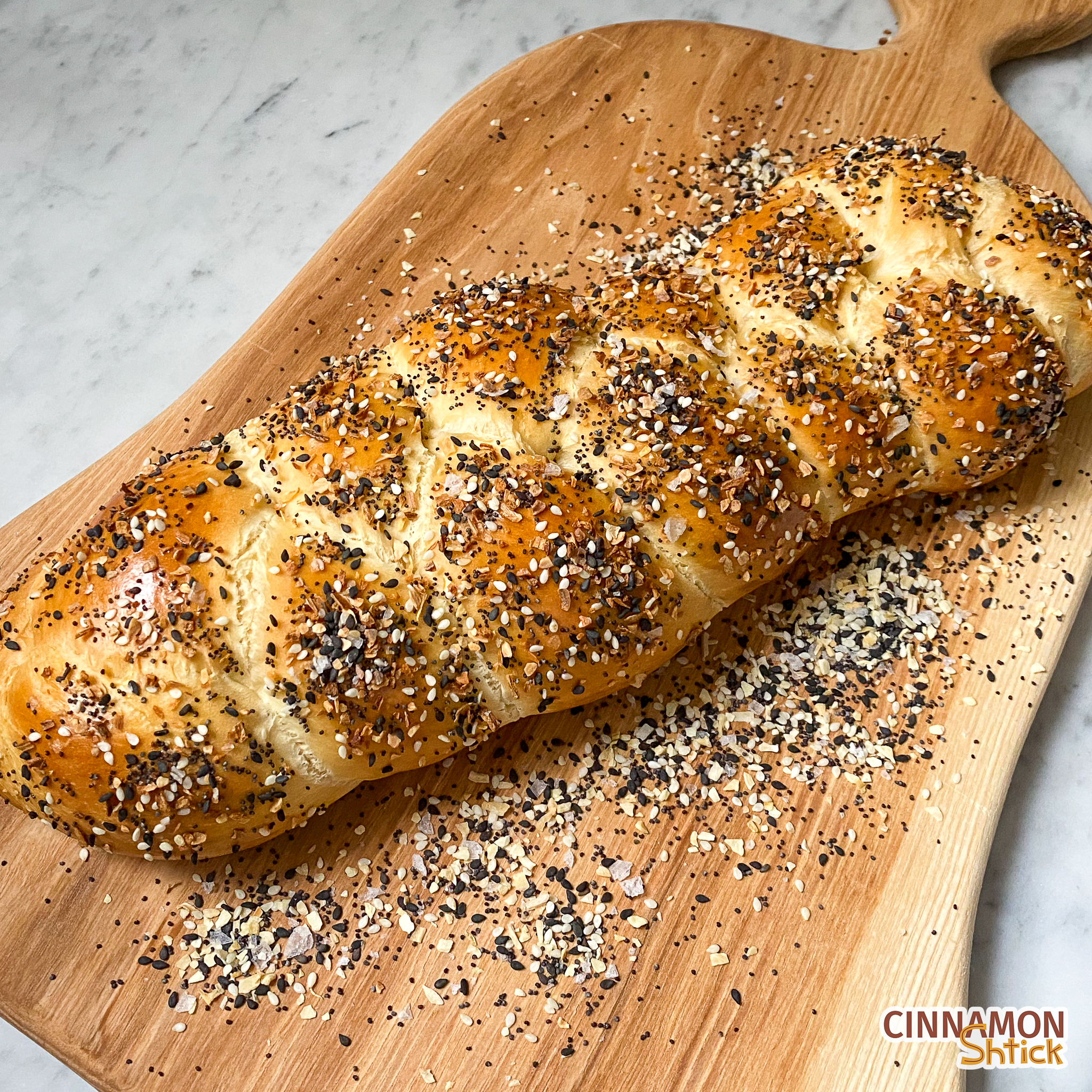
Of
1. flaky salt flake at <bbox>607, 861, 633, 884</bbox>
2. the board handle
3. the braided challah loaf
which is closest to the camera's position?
the braided challah loaf

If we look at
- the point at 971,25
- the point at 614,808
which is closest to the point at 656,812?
A: the point at 614,808

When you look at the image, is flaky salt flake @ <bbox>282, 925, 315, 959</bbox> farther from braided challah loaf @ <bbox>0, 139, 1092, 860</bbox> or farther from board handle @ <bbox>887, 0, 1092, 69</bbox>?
board handle @ <bbox>887, 0, 1092, 69</bbox>

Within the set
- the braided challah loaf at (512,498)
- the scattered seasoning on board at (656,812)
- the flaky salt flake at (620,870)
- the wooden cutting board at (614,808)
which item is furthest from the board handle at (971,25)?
the flaky salt flake at (620,870)

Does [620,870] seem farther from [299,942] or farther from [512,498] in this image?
[512,498]

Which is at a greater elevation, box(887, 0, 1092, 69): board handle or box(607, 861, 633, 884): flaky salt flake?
box(887, 0, 1092, 69): board handle

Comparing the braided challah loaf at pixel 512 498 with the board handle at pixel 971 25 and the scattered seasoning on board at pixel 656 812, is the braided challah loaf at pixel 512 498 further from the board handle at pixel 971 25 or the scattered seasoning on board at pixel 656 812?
the board handle at pixel 971 25

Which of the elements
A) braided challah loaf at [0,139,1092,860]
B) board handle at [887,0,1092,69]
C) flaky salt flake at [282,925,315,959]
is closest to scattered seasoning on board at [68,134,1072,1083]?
flaky salt flake at [282,925,315,959]

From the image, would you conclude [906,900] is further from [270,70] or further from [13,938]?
[270,70]

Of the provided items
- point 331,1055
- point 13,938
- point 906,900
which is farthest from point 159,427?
point 906,900
